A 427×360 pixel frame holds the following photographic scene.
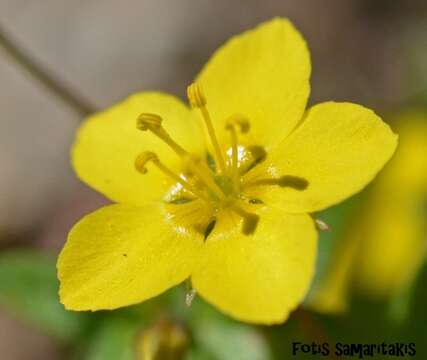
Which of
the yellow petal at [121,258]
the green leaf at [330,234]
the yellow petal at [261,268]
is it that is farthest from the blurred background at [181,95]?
the yellow petal at [261,268]

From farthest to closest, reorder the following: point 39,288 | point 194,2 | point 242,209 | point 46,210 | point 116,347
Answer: point 194,2
point 46,210
point 39,288
point 116,347
point 242,209

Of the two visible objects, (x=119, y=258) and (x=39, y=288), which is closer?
(x=119, y=258)

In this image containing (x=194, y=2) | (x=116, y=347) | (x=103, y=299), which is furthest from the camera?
(x=194, y=2)

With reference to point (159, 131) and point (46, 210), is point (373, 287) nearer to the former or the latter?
point (159, 131)

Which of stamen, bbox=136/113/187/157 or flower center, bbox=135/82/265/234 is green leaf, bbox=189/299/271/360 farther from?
stamen, bbox=136/113/187/157

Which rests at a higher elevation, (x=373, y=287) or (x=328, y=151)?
(x=328, y=151)

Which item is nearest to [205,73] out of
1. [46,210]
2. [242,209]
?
[242,209]

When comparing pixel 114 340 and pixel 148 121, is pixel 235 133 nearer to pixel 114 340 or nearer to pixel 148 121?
pixel 148 121
